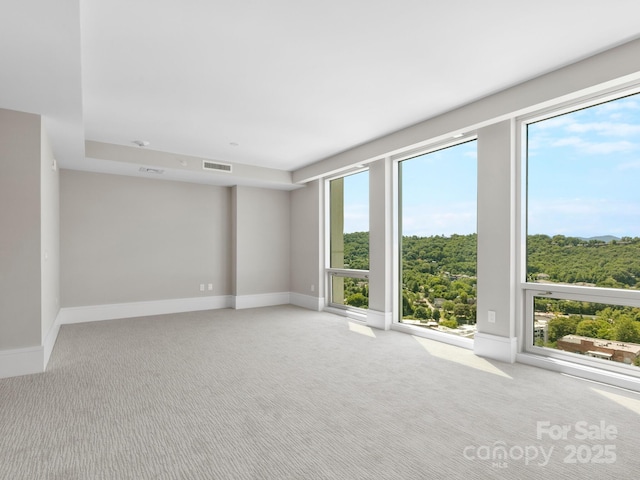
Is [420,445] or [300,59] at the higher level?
[300,59]

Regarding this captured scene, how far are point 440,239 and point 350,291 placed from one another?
7.21 feet

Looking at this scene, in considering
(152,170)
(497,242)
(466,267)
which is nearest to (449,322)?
(466,267)

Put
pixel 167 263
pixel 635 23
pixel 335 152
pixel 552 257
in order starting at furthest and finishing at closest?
pixel 167 263 → pixel 335 152 → pixel 552 257 → pixel 635 23

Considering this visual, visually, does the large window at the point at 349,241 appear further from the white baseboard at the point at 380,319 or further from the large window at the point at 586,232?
the large window at the point at 586,232

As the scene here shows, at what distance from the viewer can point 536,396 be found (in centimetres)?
292

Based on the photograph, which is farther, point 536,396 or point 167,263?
point 167,263

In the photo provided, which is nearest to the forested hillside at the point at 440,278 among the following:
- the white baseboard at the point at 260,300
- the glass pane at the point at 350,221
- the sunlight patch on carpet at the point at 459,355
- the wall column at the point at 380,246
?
the wall column at the point at 380,246

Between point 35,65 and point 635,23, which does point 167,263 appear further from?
point 635,23

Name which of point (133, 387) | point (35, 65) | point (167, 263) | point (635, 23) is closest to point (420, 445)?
point (133, 387)

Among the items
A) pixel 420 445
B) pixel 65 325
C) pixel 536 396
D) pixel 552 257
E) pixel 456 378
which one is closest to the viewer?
pixel 420 445

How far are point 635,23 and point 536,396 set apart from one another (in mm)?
2890

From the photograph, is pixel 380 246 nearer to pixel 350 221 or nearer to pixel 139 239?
pixel 350 221

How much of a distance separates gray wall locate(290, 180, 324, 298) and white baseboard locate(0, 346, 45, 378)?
4.40 meters

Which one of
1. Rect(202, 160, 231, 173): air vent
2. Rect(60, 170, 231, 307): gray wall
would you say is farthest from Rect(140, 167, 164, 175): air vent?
Rect(202, 160, 231, 173): air vent
